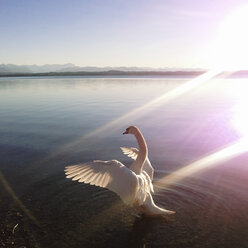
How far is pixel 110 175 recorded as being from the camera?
7641 millimetres

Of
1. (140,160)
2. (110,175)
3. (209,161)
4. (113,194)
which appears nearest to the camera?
(110,175)

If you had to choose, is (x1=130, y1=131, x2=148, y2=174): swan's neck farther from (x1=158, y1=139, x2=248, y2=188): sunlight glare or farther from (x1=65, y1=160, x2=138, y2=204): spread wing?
(x1=158, y1=139, x2=248, y2=188): sunlight glare

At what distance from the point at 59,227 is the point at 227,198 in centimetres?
582

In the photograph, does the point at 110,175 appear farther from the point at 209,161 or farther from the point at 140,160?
the point at 209,161

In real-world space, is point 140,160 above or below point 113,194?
above

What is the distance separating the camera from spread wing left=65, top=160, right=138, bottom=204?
7547 millimetres

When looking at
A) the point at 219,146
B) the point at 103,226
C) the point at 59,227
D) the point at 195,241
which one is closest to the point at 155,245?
the point at 195,241

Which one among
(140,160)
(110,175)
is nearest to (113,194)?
(140,160)

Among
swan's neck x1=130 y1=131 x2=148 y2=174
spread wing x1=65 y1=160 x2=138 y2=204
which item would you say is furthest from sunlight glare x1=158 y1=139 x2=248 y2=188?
spread wing x1=65 y1=160 x2=138 y2=204

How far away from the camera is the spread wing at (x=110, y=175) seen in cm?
755

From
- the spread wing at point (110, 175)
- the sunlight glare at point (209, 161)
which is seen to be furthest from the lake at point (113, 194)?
the spread wing at point (110, 175)

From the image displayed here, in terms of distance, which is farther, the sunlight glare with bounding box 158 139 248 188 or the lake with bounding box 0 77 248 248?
the sunlight glare with bounding box 158 139 248 188

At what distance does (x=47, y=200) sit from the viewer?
33.0ft

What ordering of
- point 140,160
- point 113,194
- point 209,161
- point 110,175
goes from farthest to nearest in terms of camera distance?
point 209,161
point 113,194
point 140,160
point 110,175
